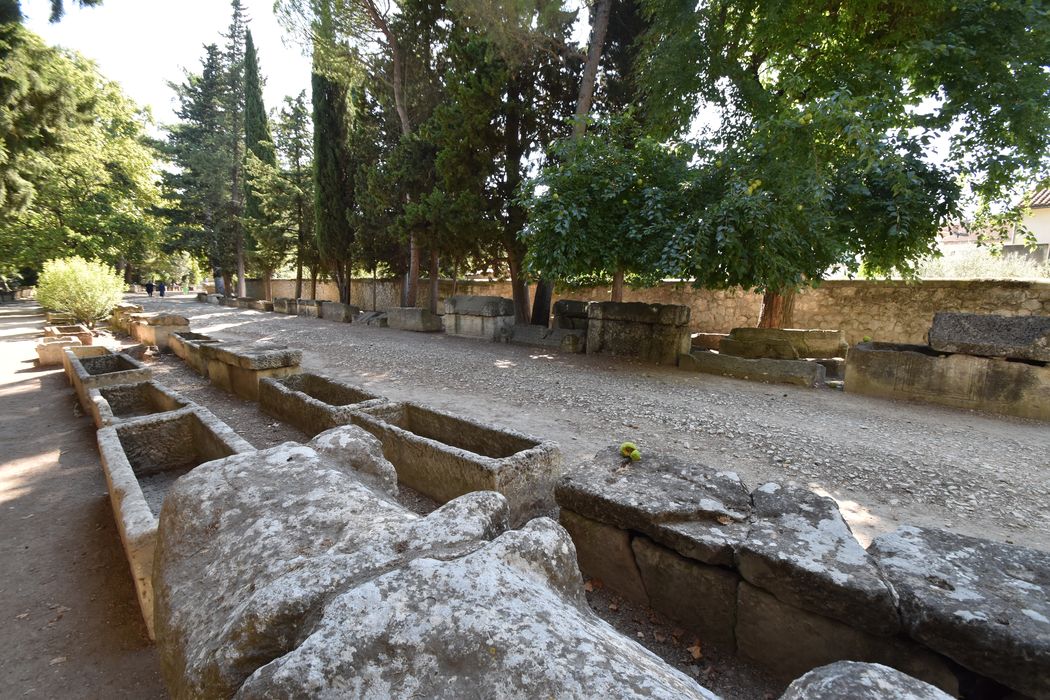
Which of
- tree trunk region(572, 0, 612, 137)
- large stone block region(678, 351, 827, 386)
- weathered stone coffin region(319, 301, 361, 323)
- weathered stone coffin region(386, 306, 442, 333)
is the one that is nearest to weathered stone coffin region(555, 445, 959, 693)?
large stone block region(678, 351, 827, 386)

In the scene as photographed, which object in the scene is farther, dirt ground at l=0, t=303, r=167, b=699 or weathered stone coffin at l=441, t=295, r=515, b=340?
weathered stone coffin at l=441, t=295, r=515, b=340

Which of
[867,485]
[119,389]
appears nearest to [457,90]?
[119,389]

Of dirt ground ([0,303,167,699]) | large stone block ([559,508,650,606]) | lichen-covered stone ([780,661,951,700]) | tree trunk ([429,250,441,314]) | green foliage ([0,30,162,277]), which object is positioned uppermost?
green foliage ([0,30,162,277])

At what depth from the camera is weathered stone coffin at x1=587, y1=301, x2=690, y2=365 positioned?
8.00m

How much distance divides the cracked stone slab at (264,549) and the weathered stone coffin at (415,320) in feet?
37.4

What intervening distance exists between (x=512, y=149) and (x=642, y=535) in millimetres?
10918

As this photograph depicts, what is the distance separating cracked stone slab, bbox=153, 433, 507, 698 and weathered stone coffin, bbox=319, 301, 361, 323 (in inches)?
590

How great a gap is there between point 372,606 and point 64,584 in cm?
255

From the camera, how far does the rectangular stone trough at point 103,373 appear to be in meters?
4.88

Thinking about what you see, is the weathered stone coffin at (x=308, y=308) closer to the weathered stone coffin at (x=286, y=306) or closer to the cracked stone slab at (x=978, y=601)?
the weathered stone coffin at (x=286, y=306)

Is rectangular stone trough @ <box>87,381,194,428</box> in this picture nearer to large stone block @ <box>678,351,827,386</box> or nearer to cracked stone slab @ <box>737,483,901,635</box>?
cracked stone slab @ <box>737,483,901,635</box>

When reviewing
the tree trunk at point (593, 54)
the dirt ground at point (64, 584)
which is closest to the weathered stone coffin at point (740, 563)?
the dirt ground at point (64, 584)

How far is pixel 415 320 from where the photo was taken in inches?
520

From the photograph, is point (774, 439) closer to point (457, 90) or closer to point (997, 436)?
point (997, 436)
